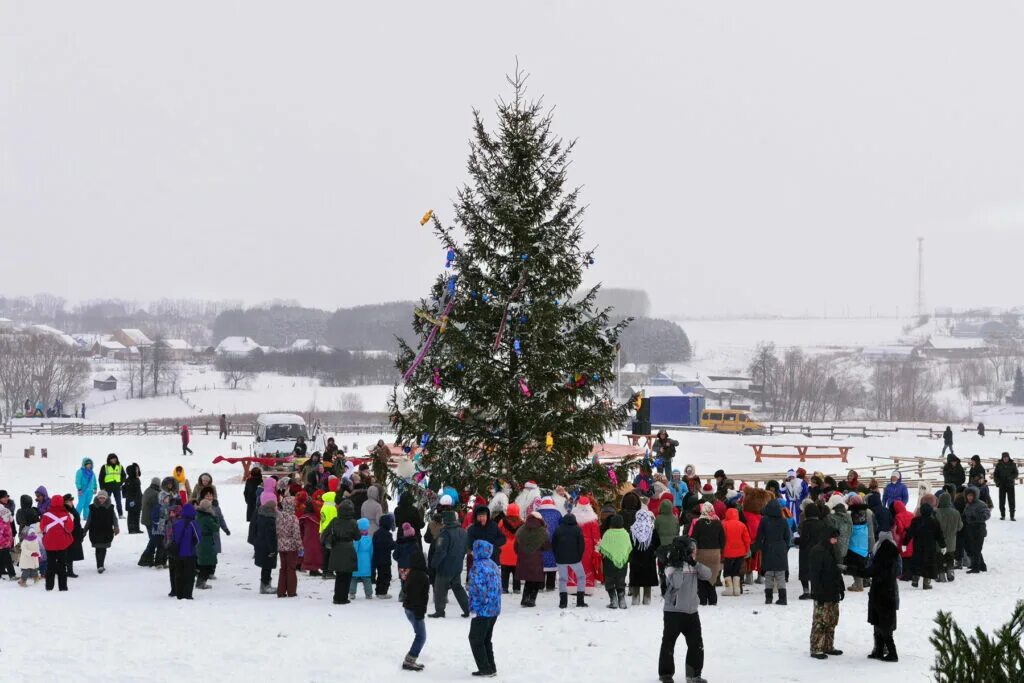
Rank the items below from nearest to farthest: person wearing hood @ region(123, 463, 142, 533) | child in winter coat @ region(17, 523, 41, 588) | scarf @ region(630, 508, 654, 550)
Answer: scarf @ region(630, 508, 654, 550)
child in winter coat @ region(17, 523, 41, 588)
person wearing hood @ region(123, 463, 142, 533)

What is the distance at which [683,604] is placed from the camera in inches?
444

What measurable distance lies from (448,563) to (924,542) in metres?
7.17

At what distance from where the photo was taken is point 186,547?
1548cm

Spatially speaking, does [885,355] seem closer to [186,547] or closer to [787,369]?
[787,369]

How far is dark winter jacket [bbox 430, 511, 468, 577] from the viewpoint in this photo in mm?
14125

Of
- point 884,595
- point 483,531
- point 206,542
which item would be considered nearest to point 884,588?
point 884,595

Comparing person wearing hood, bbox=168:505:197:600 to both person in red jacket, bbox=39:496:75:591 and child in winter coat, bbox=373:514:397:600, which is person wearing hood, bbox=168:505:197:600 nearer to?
person in red jacket, bbox=39:496:75:591

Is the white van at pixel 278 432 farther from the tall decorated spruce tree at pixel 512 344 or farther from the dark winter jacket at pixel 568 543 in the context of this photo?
the dark winter jacket at pixel 568 543

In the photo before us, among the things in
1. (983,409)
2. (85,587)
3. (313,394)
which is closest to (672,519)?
(85,587)

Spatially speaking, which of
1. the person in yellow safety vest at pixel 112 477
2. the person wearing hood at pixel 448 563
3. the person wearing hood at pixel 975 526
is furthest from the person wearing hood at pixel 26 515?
the person wearing hood at pixel 975 526

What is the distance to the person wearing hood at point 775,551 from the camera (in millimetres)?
15414

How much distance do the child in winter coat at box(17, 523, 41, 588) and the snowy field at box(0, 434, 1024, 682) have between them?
0.74ft

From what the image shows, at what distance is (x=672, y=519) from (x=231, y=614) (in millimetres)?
6169

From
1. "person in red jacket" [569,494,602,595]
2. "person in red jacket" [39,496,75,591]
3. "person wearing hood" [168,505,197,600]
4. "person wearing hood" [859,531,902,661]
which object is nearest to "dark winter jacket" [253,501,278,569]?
"person wearing hood" [168,505,197,600]
